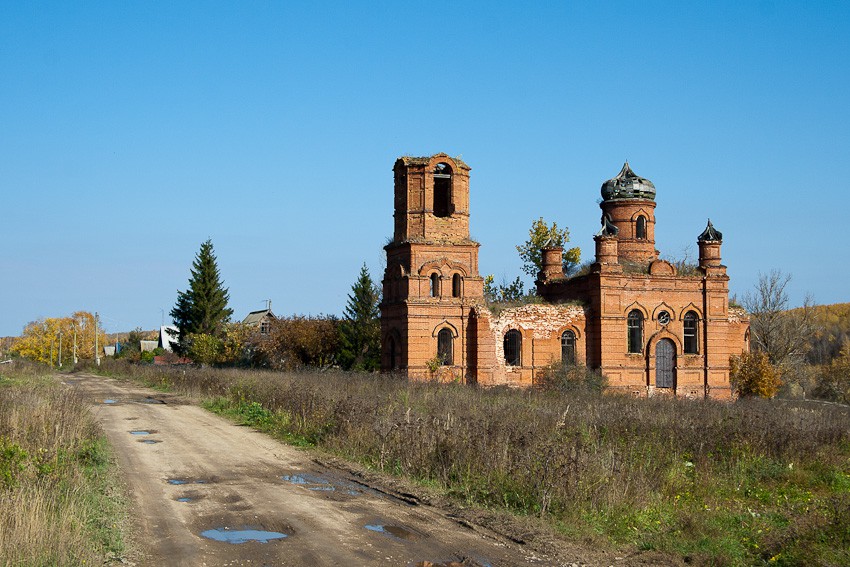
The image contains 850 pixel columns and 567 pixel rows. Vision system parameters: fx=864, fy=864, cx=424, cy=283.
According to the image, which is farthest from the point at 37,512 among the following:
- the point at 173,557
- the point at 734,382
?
the point at 734,382

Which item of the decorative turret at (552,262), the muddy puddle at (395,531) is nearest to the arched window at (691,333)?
the decorative turret at (552,262)

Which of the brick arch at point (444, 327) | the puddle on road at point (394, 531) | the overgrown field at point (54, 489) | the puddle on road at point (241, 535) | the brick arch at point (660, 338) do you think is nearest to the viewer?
the overgrown field at point (54, 489)

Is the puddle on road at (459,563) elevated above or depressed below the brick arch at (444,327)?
below

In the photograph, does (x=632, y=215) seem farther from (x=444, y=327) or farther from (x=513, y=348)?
(x=444, y=327)

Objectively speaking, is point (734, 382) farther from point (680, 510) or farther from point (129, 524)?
point (129, 524)

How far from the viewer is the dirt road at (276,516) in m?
8.77

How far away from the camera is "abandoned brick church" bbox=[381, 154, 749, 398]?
1374 inches

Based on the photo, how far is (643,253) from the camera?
3988cm

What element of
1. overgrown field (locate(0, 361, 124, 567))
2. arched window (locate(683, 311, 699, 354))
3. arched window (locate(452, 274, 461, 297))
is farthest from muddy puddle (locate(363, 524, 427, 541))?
arched window (locate(683, 311, 699, 354))

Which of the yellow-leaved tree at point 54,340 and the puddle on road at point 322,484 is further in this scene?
the yellow-leaved tree at point 54,340

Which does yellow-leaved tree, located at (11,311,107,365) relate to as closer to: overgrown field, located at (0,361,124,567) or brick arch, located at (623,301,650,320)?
brick arch, located at (623,301,650,320)

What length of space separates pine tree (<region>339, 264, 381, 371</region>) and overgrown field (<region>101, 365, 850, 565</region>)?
23.9m

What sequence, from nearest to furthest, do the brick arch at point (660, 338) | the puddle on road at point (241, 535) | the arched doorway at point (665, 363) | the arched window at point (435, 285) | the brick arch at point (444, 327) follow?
the puddle on road at point (241, 535), the brick arch at point (444, 327), the arched window at point (435, 285), the brick arch at point (660, 338), the arched doorway at point (665, 363)

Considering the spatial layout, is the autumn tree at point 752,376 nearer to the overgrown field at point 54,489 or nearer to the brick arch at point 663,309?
the brick arch at point 663,309
